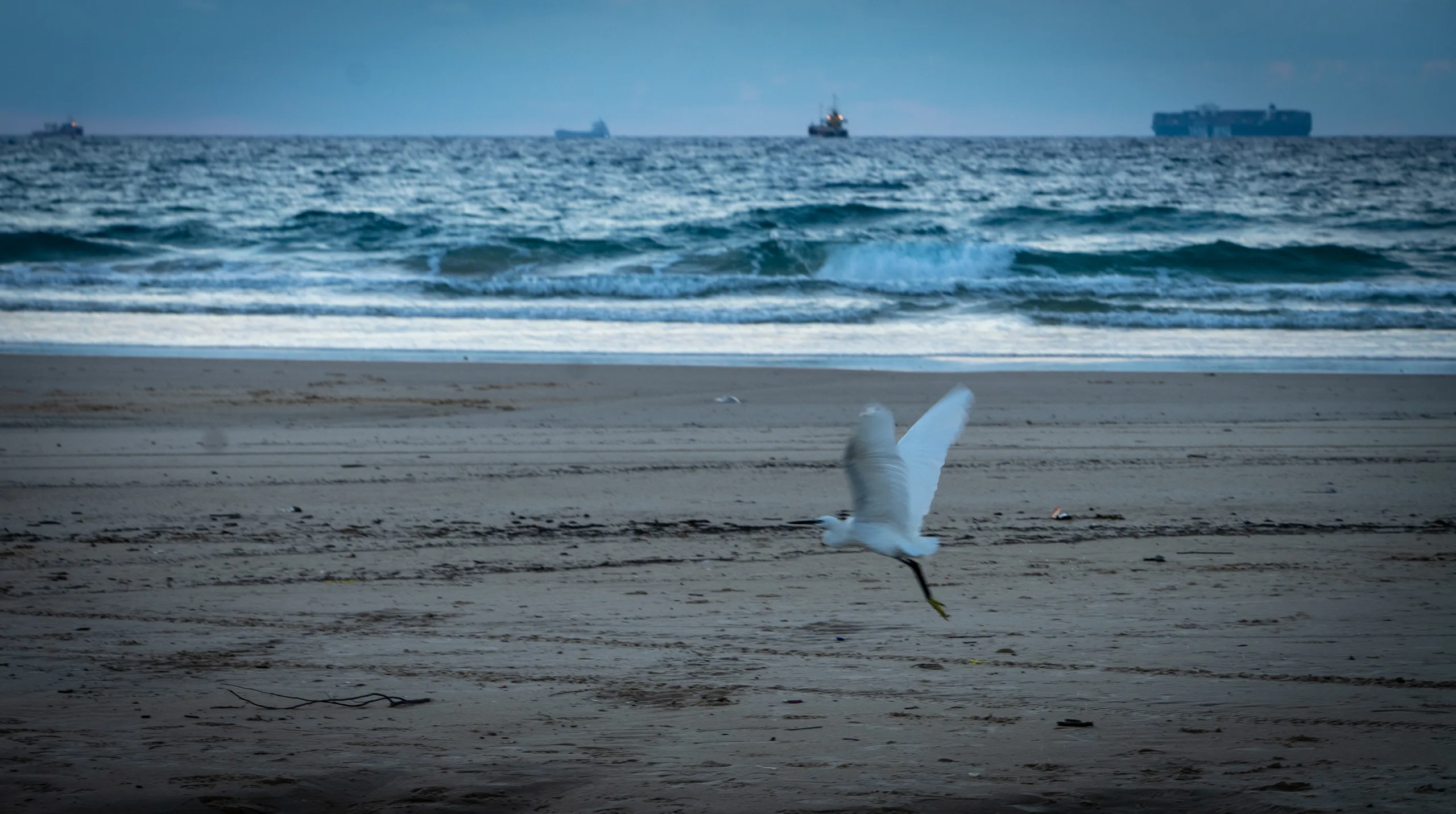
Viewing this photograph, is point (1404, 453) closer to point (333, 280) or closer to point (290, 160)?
point (333, 280)

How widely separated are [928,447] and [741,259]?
67.9 ft

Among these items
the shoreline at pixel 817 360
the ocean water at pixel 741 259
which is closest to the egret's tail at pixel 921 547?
the shoreline at pixel 817 360

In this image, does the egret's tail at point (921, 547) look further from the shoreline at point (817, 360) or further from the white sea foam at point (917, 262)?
the white sea foam at point (917, 262)

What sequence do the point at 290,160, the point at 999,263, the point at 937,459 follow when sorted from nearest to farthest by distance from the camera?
1. the point at 937,459
2. the point at 999,263
3. the point at 290,160

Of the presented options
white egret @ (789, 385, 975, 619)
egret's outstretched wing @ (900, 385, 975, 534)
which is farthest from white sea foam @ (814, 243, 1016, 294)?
white egret @ (789, 385, 975, 619)

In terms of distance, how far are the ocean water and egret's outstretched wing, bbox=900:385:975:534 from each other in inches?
324

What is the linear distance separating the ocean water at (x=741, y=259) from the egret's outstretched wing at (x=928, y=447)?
27.0 ft

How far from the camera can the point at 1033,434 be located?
809 cm

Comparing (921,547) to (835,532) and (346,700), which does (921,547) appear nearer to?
(835,532)

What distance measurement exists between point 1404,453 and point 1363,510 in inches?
71.7

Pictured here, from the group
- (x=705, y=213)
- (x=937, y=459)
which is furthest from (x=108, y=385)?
(x=705, y=213)

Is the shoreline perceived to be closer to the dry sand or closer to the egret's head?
the dry sand

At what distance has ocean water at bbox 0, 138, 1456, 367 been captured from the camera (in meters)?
14.2

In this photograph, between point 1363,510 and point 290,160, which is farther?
point 290,160
